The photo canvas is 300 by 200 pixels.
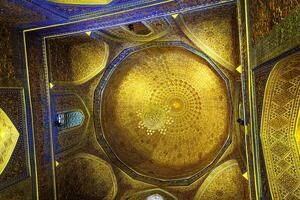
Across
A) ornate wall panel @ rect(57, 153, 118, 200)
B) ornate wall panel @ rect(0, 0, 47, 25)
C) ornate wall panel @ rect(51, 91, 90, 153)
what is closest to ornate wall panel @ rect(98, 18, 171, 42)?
ornate wall panel @ rect(0, 0, 47, 25)

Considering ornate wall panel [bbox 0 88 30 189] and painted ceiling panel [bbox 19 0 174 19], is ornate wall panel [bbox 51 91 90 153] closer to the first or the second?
ornate wall panel [bbox 0 88 30 189]

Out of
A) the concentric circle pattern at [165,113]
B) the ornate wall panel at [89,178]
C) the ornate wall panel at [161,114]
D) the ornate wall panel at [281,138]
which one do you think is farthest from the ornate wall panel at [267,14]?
the ornate wall panel at [89,178]

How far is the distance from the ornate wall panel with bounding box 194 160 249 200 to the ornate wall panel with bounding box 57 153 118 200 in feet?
7.94

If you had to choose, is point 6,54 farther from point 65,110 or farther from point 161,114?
point 161,114

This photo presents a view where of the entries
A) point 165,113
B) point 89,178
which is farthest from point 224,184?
point 89,178

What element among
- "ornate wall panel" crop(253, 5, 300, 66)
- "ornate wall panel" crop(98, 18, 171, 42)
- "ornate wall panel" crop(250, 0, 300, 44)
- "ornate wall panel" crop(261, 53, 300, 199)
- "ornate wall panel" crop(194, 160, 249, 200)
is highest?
"ornate wall panel" crop(98, 18, 171, 42)

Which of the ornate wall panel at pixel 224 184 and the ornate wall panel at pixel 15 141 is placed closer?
the ornate wall panel at pixel 15 141

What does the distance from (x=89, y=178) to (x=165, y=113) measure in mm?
3044

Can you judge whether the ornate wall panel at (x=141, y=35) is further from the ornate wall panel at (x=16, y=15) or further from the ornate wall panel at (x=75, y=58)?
the ornate wall panel at (x=16, y=15)

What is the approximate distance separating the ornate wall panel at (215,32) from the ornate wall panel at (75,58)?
7.58 ft

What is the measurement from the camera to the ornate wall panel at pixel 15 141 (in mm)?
5089

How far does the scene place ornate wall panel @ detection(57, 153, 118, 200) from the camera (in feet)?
22.7

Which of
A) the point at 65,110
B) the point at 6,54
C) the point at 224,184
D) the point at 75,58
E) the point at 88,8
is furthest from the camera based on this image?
the point at 75,58

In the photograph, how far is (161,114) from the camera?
28.0 feet
